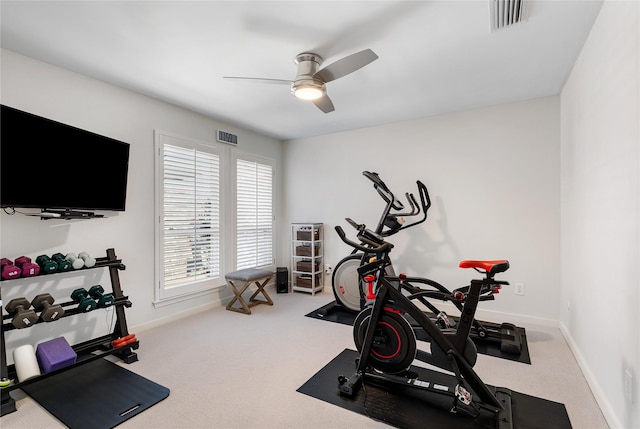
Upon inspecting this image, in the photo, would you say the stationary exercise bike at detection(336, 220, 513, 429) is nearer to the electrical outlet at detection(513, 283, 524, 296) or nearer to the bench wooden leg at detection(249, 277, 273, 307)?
the electrical outlet at detection(513, 283, 524, 296)

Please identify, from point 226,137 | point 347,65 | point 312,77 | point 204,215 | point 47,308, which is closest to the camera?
point 347,65

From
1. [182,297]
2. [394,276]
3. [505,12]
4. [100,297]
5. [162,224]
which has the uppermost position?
[505,12]

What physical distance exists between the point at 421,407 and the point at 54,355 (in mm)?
2827

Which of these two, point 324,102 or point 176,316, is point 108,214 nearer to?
point 176,316

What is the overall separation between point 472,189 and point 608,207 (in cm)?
203

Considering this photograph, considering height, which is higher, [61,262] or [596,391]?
[61,262]

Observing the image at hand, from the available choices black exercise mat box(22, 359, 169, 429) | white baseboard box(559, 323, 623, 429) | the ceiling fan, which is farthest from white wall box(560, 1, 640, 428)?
black exercise mat box(22, 359, 169, 429)

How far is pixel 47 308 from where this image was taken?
2.35 metres

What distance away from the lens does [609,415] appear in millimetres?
1892

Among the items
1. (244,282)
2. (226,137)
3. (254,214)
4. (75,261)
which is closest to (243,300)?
(244,282)

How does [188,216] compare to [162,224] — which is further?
[188,216]

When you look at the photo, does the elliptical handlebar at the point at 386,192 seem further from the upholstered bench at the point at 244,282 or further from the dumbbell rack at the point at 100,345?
the dumbbell rack at the point at 100,345

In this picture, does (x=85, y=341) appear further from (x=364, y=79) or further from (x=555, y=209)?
(x=555, y=209)

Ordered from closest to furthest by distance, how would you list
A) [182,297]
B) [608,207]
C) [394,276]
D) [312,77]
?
1. [608,207]
2. [312,77]
3. [394,276]
4. [182,297]
